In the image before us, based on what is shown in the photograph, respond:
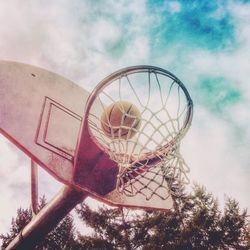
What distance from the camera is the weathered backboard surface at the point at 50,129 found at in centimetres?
282

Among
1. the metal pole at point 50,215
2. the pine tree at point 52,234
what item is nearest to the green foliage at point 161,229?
the pine tree at point 52,234

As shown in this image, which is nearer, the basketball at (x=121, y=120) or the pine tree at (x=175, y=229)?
the basketball at (x=121, y=120)

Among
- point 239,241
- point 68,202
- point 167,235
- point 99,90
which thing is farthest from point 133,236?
point 99,90

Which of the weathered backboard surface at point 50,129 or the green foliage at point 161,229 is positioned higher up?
the green foliage at point 161,229

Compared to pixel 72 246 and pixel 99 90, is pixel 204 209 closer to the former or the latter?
pixel 72 246

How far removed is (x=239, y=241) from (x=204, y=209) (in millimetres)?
2567

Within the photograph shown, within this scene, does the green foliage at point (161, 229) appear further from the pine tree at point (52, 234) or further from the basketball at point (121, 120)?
the basketball at point (121, 120)

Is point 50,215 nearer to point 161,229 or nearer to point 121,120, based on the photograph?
point 121,120

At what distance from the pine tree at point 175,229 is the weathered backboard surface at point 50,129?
11.3 meters

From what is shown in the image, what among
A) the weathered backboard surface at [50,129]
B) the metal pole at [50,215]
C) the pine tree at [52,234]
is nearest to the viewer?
the weathered backboard surface at [50,129]

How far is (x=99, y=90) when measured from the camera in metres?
2.77

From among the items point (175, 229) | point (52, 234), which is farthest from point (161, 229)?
point (52, 234)

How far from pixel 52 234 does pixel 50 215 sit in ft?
37.7

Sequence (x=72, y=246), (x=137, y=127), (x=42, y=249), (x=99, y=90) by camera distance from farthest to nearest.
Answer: (x=72, y=246), (x=42, y=249), (x=137, y=127), (x=99, y=90)
